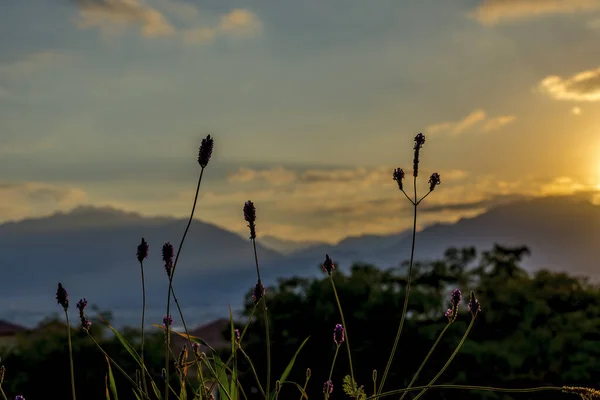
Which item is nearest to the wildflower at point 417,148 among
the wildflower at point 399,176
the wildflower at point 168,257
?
the wildflower at point 399,176

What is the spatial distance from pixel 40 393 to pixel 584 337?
18.1 feet

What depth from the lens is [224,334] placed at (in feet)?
28.2

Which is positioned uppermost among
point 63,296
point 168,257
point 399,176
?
Result: point 399,176

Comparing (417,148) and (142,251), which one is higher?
(417,148)

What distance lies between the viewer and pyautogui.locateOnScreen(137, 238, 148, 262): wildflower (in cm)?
362

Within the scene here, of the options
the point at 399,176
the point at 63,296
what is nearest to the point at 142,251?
the point at 63,296

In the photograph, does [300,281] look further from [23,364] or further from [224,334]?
Answer: [23,364]

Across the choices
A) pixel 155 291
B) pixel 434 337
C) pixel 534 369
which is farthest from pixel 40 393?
pixel 155 291

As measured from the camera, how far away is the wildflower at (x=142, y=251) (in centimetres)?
362

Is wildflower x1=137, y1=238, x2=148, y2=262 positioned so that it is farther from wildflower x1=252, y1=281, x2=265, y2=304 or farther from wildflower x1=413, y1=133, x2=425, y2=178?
wildflower x1=413, y1=133, x2=425, y2=178

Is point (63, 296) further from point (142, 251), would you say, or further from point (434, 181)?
point (434, 181)

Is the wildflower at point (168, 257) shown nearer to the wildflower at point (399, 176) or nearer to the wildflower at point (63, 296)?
the wildflower at point (63, 296)

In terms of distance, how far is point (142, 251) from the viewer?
365 cm

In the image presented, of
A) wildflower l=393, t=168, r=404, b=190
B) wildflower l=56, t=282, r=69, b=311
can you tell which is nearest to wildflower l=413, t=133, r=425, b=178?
wildflower l=393, t=168, r=404, b=190
